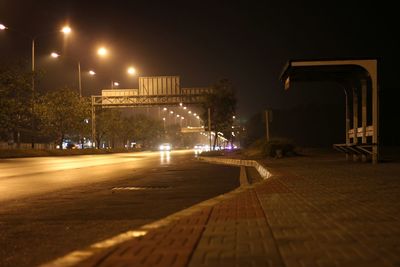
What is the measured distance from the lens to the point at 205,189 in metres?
14.0

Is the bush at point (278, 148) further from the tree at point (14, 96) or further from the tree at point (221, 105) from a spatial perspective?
the tree at point (221, 105)

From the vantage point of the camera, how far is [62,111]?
191 ft

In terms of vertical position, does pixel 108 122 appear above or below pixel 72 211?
above

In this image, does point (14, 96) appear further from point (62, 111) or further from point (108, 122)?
point (108, 122)

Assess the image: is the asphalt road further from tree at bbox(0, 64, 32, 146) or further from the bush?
tree at bbox(0, 64, 32, 146)

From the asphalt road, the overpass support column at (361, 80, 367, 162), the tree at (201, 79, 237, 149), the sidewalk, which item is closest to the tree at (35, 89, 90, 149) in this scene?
the tree at (201, 79, 237, 149)

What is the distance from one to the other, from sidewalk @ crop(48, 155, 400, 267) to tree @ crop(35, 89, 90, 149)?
170 feet

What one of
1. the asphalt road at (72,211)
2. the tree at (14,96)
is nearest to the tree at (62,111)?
the tree at (14,96)

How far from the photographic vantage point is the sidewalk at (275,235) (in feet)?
15.4

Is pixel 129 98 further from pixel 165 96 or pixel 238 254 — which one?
pixel 238 254

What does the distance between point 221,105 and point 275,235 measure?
5435 centimetres

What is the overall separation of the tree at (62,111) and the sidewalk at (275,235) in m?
51.7

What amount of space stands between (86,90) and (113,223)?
74185 mm

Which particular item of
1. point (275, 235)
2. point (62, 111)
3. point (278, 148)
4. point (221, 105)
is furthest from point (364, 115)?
point (62, 111)
